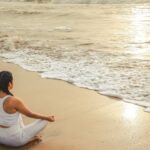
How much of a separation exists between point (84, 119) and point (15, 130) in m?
1.19

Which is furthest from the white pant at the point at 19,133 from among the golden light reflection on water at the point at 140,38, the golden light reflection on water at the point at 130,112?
the golden light reflection on water at the point at 140,38

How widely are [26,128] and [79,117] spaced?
1.11 metres

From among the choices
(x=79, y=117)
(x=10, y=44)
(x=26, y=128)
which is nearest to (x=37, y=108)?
(x=79, y=117)

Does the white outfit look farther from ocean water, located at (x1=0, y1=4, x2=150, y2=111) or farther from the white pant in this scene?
ocean water, located at (x1=0, y1=4, x2=150, y2=111)

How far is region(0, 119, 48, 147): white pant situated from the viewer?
4719 mm

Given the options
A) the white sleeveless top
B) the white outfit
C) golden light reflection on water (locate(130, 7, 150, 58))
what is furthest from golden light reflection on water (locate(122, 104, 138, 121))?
golden light reflection on water (locate(130, 7, 150, 58))

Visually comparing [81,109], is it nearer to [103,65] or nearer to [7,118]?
[7,118]

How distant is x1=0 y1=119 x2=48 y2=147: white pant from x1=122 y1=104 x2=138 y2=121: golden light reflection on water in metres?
1.29

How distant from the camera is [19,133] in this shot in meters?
4.75

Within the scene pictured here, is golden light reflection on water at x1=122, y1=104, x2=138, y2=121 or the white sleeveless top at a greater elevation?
the white sleeveless top

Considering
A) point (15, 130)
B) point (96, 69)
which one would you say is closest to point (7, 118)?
point (15, 130)

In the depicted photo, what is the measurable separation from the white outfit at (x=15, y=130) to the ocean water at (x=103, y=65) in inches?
73.3

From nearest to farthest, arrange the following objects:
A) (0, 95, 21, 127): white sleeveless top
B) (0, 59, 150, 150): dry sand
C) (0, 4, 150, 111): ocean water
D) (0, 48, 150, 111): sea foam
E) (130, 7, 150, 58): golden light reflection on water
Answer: (0, 95, 21, 127): white sleeveless top
(0, 59, 150, 150): dry sand
(0, 48, 150, 111): sea foam
(0, 4, 150, 111): ocean water
(130, 7, 150, 58): golden light reflection on water

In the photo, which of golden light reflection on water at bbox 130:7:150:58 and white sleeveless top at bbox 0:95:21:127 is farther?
golden light reflection on water at bbox 130:7:150:58
